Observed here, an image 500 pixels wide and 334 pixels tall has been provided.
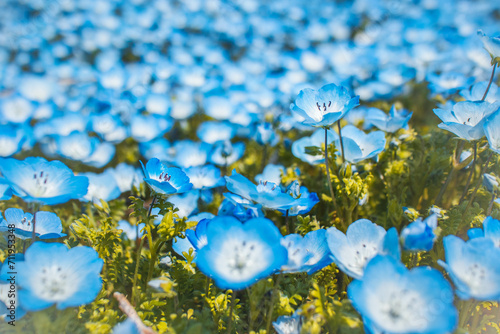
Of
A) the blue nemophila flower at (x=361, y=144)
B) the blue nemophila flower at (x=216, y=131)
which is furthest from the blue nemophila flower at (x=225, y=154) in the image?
the blue nemophila flower at (x=361, y=144)

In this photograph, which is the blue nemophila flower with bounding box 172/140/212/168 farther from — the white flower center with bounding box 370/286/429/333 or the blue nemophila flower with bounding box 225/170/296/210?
the white flower center with bounding box 370/286/429/333

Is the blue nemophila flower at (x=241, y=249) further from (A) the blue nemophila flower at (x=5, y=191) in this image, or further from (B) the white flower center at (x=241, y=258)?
(A) the blue nemophila flower at (x=5, y=191)

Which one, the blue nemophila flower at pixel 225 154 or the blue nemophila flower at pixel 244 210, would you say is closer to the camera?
the blue nemophila flower at pixel 244 210

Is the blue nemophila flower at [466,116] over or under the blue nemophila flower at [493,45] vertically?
under

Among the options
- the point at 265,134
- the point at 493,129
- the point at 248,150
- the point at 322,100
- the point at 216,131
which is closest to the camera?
the point at 493,129

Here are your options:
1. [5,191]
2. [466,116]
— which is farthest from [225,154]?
[466,116]

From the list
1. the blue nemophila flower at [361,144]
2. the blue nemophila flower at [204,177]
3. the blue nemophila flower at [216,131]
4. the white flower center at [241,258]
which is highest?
the white flower center at [241,258]

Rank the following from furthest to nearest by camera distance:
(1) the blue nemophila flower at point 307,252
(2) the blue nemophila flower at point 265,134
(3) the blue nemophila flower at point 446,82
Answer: (3) the blue nemophila flower at point 446,82
(2) the blue nemophila flower at point 265,134
(1) the blue nemophila flower at point 307,252

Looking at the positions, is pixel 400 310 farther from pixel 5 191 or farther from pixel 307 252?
pixel 5 191
